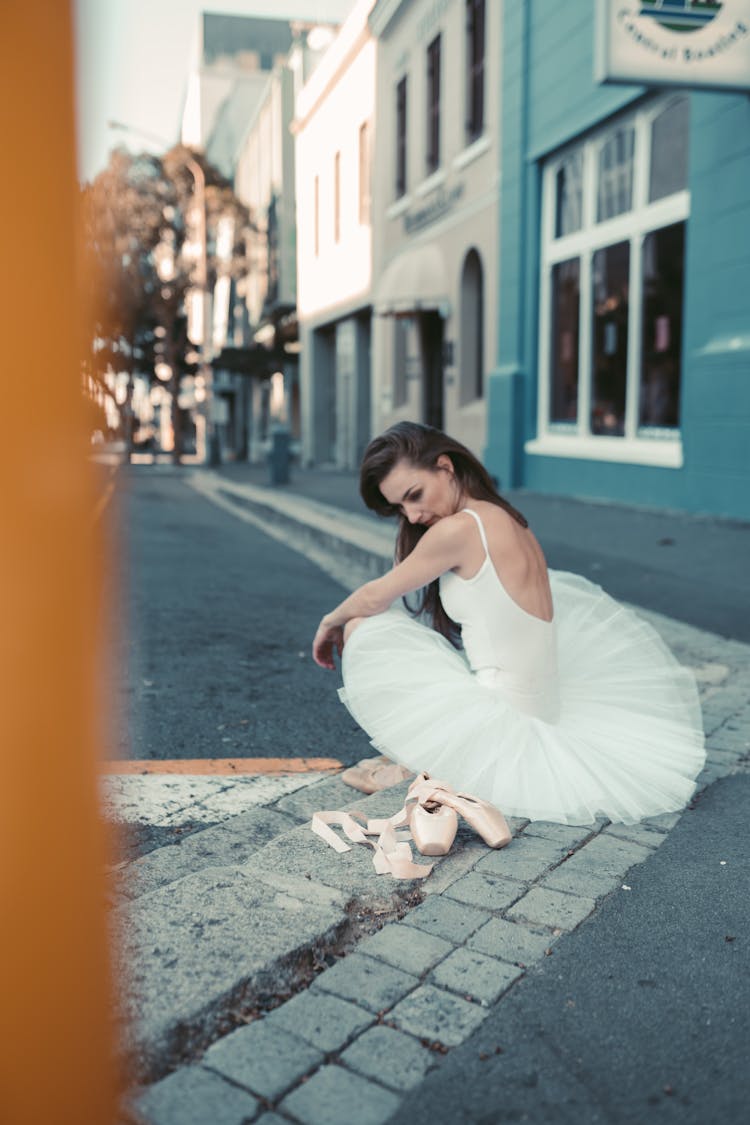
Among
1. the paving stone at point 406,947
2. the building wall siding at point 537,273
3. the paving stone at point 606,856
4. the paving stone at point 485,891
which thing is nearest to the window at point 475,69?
the building wall siding at point 537,273

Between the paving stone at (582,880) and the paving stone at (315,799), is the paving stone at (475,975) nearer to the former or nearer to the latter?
the paving stone at (582,880)

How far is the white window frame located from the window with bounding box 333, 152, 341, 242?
12059 mm

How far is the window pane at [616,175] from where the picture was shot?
39.8 ft

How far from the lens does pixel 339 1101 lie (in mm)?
1787

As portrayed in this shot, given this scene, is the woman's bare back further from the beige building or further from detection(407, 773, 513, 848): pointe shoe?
the beige building

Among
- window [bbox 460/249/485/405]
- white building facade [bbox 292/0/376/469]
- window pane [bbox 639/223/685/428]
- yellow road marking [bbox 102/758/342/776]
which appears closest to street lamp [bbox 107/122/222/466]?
white building facade [bbox 292/0/376/469]

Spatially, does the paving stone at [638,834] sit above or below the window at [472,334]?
below

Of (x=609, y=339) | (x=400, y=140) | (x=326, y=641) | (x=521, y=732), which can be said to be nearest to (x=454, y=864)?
(x=521, y=732)

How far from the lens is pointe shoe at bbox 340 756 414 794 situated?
11.0 ft

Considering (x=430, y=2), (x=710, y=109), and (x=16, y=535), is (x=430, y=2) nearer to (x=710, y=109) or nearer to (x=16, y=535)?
(x=710, y=109)

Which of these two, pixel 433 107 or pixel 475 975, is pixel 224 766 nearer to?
pixel 475 975

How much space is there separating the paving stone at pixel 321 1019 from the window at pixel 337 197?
24706 mm

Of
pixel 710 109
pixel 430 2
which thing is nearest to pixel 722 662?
pixel 710 109

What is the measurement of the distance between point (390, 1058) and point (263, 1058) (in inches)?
8.9
